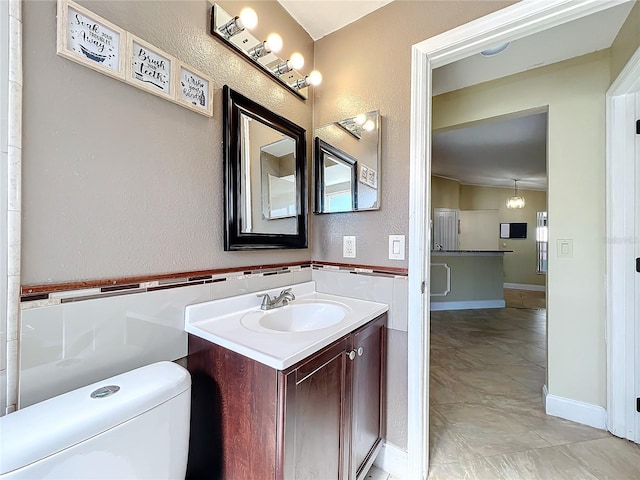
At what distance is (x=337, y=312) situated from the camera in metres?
1.32

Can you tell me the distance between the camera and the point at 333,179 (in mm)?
1575

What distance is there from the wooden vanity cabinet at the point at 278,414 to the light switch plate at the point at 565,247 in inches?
60.7

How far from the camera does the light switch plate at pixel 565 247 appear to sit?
1.76 m

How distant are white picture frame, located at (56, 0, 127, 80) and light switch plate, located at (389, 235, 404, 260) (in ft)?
4.02

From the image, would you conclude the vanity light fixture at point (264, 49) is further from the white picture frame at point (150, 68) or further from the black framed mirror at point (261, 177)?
the white picture frame at point (150, 68)

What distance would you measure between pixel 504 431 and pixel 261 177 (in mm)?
2047

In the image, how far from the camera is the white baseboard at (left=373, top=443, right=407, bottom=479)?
4.36 feet

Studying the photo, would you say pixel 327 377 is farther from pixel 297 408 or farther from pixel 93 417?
pixel 93 417

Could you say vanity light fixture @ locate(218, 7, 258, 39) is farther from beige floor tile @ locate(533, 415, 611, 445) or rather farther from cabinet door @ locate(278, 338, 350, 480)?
beige floor tile @ locate(533, 415, 611, 445)

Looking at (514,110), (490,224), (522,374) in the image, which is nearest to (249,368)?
(514,110)

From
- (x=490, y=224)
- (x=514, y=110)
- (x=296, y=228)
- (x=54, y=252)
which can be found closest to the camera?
(x=54, y=252)

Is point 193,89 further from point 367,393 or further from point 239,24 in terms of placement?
point 367,393

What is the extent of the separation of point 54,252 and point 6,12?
59 cm

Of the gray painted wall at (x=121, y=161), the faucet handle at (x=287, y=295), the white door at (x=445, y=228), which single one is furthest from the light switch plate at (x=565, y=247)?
the white door at (x=445, y=228)
